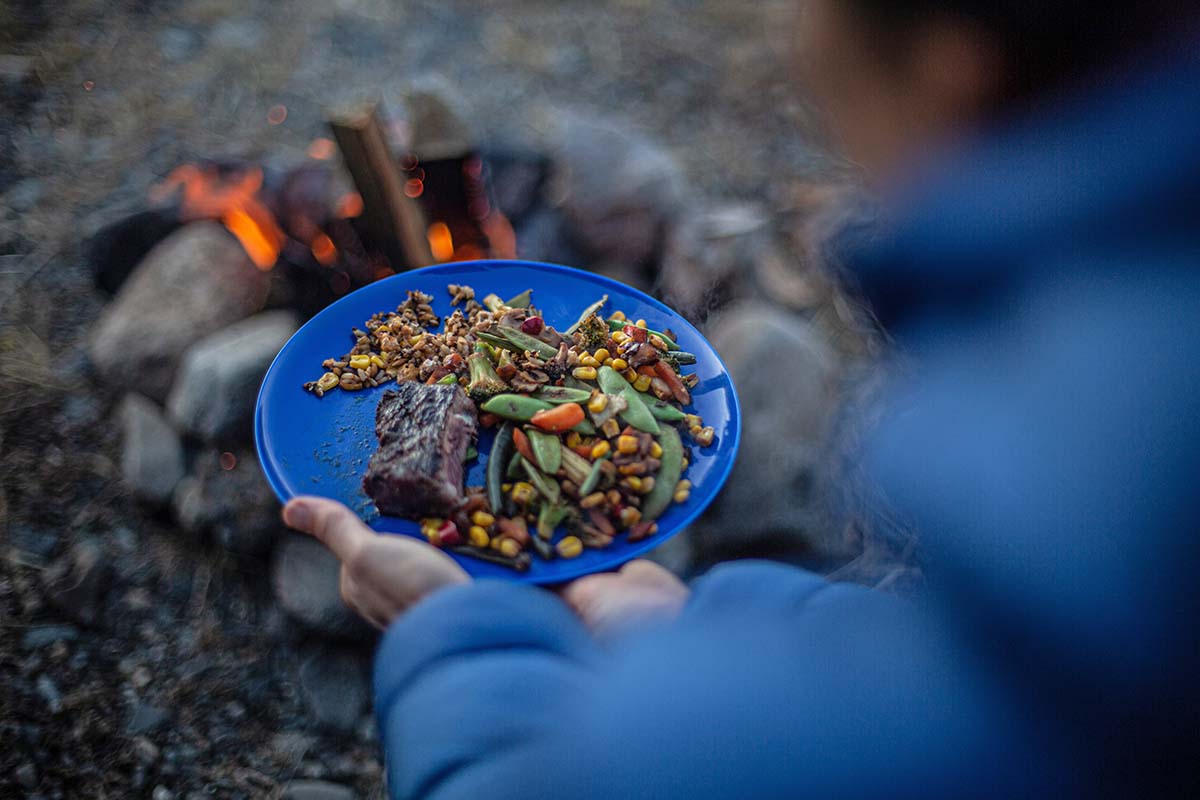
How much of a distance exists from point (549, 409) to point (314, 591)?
1414mm

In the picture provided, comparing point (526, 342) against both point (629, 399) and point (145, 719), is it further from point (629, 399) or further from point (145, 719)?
point (145, 719)

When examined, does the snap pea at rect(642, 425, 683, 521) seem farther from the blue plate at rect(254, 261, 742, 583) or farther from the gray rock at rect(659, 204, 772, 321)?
the gray rock at rect(659, 204, 772, 321)

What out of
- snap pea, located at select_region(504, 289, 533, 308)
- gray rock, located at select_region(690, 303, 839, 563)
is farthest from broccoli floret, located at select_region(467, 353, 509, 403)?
gray rock, located at select_region(690, 303, 839, 563)

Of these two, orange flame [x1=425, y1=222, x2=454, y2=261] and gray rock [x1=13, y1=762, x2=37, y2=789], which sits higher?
orange flame [x1=425, y1=222, x2=454, y2=261]

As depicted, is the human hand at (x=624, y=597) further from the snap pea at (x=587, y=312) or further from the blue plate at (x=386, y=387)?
the snap pea at (x=587, y=312)

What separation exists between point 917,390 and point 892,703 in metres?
0.66

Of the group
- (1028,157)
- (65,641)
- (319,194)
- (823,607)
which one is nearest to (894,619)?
(823,607)

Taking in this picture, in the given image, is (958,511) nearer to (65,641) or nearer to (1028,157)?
(1028,157)

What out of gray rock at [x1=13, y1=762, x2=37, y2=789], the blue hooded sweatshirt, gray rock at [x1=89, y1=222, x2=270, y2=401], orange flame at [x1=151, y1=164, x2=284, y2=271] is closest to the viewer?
the blue hooded sweatshirt

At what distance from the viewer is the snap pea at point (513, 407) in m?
2.36

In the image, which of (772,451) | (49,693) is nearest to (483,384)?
(772,451)

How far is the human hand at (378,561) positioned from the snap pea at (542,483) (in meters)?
0.34

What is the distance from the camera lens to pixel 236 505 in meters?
3.10

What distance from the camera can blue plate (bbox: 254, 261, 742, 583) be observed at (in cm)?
217
